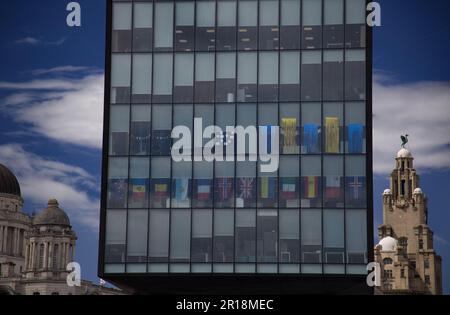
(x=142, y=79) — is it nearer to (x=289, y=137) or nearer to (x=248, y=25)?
(x=248, y=25)

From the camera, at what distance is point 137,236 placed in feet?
303

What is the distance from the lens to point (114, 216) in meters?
92.9

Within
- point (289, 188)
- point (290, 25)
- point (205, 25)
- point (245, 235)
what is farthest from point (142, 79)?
point (245, 235)

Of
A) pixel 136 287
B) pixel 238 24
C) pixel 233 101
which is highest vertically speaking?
pixel 238 24

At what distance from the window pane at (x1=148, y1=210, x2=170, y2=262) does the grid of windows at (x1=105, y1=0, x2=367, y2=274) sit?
3.0 inches

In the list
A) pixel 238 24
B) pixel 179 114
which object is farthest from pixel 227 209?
pixel 238 24

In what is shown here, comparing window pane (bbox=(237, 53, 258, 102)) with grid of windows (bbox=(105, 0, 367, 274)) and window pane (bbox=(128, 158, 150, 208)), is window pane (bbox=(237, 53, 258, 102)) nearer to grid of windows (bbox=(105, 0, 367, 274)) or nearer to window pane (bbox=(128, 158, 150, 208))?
grid of windows (bbox=(105, 0, 367, 274))

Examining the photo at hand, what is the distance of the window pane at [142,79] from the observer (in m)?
94.2

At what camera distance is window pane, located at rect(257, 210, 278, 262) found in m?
91.0

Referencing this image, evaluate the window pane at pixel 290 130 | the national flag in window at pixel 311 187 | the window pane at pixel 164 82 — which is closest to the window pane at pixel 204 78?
the window pane at pixel 164 82

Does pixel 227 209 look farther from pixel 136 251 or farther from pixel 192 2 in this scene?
pixel 192 2

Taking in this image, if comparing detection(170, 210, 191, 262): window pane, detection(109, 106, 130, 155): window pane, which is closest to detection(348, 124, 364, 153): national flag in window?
detection(170, 210, 191, 262): window pane

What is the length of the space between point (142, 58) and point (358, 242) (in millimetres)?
22248

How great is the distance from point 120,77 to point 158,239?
524 inches
